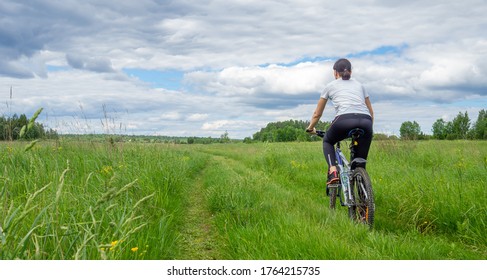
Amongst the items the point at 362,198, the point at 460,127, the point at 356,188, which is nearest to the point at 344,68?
the point at 356,188

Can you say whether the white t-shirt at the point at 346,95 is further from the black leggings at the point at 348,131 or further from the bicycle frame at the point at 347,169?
the bicycle frame at the point at 347,169

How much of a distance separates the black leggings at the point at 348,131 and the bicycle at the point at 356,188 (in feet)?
0.24

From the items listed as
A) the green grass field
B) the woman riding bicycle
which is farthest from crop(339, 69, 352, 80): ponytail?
the green grass field

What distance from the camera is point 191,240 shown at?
15.8ft

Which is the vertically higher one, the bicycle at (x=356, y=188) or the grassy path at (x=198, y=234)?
the bicycle at (x=356, y=188)

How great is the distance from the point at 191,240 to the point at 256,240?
42.0 inches

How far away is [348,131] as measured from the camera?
5641mm

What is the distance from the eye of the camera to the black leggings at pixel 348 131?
217 inches

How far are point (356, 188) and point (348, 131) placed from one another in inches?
30.8

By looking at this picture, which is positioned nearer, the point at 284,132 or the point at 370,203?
the point at 370,203

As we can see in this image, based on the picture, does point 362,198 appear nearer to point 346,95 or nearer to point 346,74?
point 346,95

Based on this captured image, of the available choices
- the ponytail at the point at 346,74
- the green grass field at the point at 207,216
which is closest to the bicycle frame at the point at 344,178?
the green grass field at the point at 207,216
